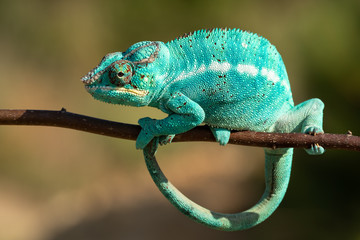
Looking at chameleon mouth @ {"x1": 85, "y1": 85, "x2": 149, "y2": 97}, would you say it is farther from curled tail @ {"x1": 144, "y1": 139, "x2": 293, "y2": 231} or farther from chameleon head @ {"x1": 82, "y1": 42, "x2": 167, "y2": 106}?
curled tail @ {"x1": 144, "y1": 139, "x2": 293, "y2": 231}

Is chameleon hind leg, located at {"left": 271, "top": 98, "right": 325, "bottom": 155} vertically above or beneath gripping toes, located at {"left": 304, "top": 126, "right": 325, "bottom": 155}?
above

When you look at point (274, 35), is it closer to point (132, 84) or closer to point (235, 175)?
point (235, 175)

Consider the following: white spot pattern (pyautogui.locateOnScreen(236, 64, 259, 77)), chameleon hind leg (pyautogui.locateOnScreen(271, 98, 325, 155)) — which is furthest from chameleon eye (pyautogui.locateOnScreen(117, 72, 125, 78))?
chameleon hind leg (pyautogui.locateOnScreen(271, 98, 325, 155))

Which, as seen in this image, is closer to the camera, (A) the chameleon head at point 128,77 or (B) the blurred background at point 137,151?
(A) the chameleon head at point 128,77

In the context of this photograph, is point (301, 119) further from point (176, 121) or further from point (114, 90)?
point (114, 90)

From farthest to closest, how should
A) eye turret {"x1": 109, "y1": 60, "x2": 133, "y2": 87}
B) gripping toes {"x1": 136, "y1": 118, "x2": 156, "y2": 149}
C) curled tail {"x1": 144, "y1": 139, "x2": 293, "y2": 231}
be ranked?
1. curled tail {"x1": 144, "y1": 139, "x2": 293, "y2": 231}
2. gripping toes {"x1": 136, "y1": 118, "x2": 156, "y2": 149}
3. eye turret {"x1": 109, "y1": 60, "x2": 133, "y2": 87}

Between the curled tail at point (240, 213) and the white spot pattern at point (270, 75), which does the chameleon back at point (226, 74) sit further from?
the curled tail at point (240, 213)

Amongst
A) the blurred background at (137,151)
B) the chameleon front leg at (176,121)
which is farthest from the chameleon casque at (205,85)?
the blurred background at (137,151)

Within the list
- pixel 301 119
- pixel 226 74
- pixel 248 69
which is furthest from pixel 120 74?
pixel 301 119
